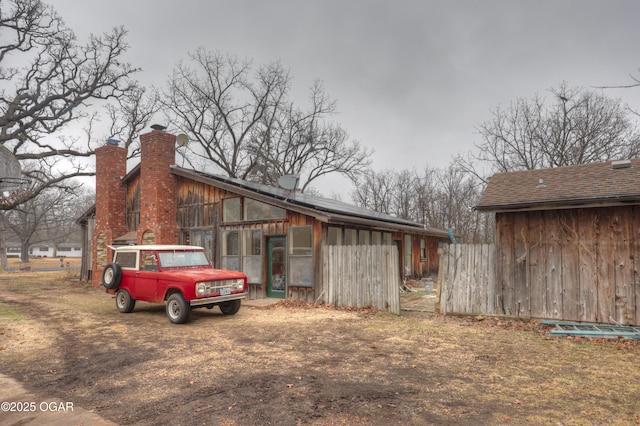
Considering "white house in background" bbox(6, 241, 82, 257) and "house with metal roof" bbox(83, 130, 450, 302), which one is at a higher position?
"house with metal roof" bbox(83, 130, 450, 302)

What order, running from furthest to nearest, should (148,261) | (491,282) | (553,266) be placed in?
(148,261) → (491,282) → (553,266)

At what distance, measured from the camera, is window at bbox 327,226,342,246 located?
13555 millimetres

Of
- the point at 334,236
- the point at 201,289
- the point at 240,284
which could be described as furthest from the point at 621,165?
the point at 201,289

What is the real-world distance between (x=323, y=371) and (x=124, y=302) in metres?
7.93

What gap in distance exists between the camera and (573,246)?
29.9 feet

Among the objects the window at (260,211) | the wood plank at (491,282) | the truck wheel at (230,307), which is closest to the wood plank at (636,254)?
the wood plank at (491,282)

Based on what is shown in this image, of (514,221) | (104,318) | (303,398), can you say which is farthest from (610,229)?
(104,318)

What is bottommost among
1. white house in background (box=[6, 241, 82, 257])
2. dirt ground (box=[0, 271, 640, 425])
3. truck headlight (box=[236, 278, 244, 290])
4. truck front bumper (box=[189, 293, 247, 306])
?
white house in background (box=[6, 241, 82, 257])

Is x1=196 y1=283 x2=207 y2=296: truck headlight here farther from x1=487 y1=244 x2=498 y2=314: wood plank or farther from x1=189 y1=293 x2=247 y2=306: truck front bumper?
x1=487 y1=244 x2=498 y2=314: wood plank

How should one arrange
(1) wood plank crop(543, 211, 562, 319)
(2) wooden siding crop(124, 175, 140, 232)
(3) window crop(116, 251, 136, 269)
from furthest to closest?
(2) wooden siding crop(124, 175, 140, 232) < (3) window crop(116, 251, 136, 269) < (1) wood plank crop(543, 211, 562, 319)

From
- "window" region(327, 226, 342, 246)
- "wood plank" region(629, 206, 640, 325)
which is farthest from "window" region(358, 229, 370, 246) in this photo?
"wood plank" region(629, 206, 640, 325)

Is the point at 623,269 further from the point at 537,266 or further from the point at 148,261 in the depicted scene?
the point at 148,261

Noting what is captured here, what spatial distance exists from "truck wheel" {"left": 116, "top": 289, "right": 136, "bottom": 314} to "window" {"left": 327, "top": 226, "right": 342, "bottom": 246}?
251 inches

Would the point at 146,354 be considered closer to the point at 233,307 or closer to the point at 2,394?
the point at 2,394
